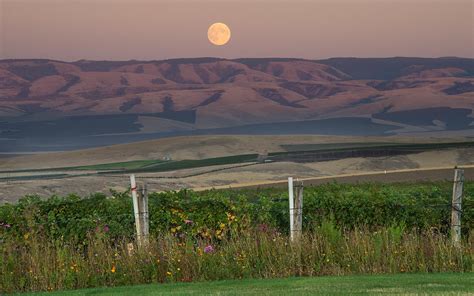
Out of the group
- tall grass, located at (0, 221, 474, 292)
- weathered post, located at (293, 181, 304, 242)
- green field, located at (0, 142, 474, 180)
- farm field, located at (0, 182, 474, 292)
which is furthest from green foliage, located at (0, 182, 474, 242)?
green field, located at (0, 142, 474, 180)

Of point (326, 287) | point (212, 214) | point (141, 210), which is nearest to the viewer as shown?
point (326, 287)

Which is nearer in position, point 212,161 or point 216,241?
point 216,241

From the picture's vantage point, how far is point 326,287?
1620 centimetres

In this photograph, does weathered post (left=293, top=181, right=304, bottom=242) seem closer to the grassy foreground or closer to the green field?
the grassy foreground

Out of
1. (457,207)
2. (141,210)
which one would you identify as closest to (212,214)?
(141,210)

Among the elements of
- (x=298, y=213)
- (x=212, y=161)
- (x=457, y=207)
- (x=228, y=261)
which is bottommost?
(x=212, y=161)

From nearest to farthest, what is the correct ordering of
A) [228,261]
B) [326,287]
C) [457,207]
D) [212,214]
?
[326,287] < [228,261] < [457,207] < [212,214]

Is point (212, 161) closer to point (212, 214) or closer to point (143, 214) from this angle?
point (212, 214)

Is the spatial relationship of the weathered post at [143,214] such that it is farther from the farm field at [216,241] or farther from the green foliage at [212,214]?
the green foliage at [212,214]

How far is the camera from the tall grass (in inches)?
731

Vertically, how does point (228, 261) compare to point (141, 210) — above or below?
below

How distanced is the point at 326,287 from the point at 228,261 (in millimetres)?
3316

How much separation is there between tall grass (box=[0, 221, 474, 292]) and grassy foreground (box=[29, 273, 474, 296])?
33.1 inches

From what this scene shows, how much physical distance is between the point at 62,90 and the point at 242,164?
78403 mm
